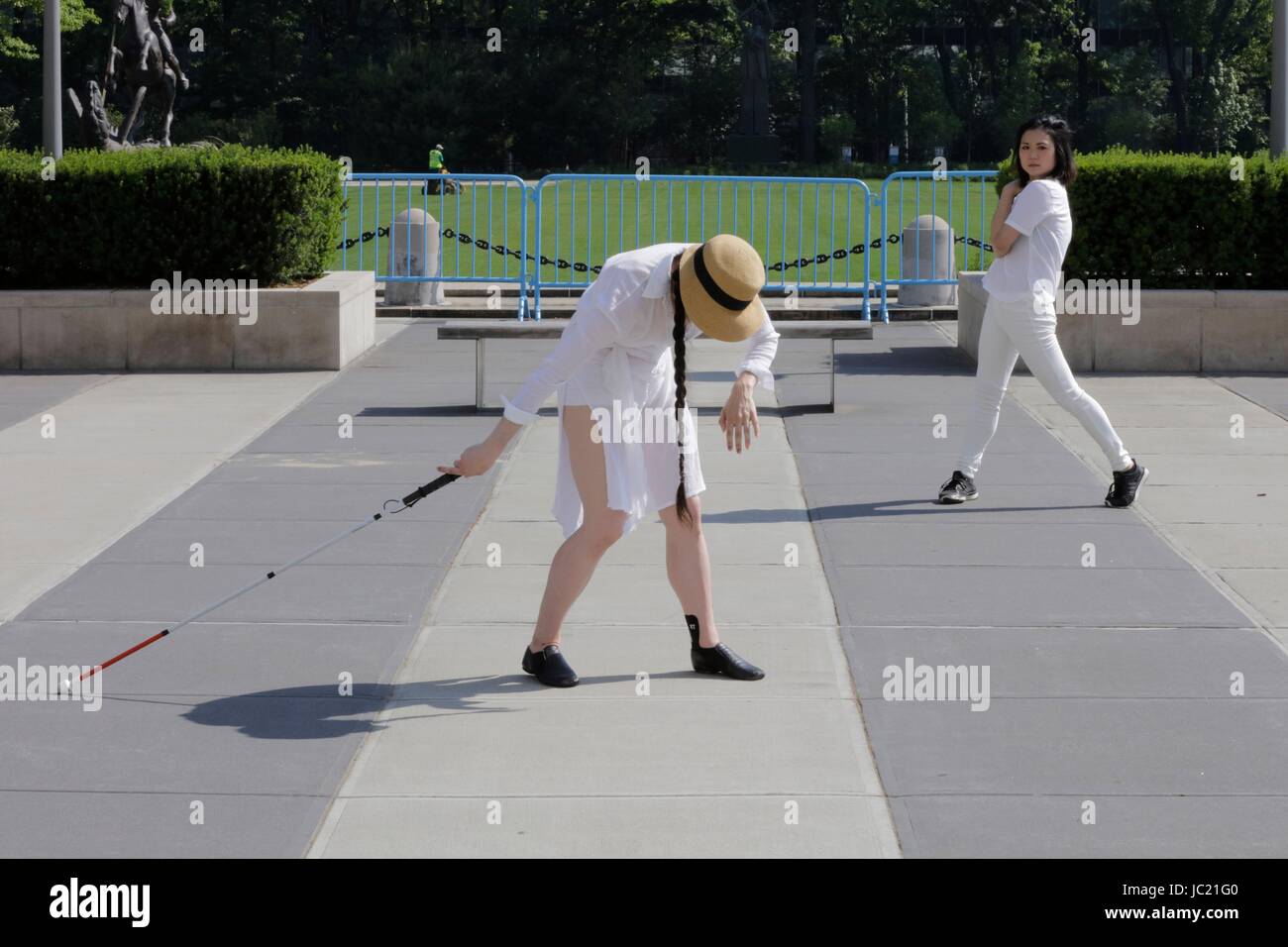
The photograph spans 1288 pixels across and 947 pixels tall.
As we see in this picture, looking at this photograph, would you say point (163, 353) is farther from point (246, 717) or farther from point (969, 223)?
point (969, 223)

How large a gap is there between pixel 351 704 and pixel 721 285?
1852mm

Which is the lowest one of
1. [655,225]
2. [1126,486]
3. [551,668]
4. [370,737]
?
[370,737]

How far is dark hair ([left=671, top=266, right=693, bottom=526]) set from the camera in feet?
19.6

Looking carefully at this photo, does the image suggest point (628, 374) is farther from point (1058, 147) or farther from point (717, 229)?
point (717, 229)

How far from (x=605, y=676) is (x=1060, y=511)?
3.69m

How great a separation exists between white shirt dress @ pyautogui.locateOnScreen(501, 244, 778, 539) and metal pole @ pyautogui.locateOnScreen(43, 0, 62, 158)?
1252cm

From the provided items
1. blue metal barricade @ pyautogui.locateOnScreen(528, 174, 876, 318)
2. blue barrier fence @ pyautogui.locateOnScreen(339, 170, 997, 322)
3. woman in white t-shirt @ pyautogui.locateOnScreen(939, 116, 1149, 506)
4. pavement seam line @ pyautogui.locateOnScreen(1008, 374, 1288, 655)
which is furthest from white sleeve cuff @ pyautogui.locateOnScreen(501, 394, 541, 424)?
blue barrier fence @ pyautogui.locateOnScreen(339, 170, 997, 322)

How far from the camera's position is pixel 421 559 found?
27.7 ft

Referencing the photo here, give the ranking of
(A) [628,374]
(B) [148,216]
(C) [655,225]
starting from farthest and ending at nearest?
(C) [655,225] → (B) [148,216] → (A) [628,374]

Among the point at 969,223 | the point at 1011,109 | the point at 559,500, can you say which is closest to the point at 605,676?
the point at 559,500

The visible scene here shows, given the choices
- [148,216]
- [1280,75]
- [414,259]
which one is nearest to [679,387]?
[148,216]

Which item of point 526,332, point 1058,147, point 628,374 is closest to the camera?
point 628,374

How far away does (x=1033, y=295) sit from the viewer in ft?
31.1

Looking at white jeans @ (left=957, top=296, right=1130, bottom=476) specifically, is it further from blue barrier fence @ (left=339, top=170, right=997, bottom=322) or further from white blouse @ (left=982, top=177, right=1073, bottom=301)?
blue barrier fence @ (left=339, top=170, right=997, bottom=322)
